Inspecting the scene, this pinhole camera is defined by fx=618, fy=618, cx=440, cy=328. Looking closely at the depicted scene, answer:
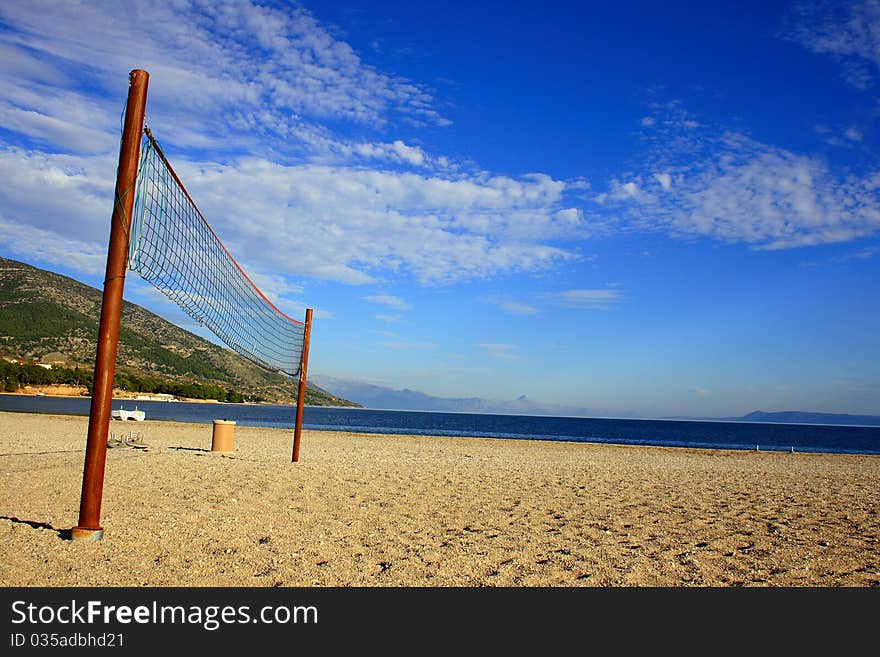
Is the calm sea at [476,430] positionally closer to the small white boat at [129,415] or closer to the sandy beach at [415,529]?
the small white boat at [129,415]

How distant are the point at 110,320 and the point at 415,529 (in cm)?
341

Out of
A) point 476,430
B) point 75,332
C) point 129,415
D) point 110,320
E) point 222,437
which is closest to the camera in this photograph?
point 110,320

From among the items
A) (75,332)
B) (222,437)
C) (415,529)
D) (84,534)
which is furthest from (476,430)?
(75,332)

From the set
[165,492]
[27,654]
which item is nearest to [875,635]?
[27,654]

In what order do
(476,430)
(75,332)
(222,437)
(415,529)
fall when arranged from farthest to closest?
(75,332) → (476,430) → (222,437) → (415,529)

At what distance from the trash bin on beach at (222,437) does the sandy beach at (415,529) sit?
8.29 feet

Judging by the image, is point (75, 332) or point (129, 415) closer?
point (129, 415)

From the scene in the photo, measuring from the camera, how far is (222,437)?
13922 mm

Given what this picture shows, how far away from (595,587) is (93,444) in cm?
425

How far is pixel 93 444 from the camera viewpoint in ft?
17.3

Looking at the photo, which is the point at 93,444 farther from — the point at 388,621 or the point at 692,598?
the point at 692,598

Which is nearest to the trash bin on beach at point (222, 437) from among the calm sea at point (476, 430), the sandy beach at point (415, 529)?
the sandy beach at point (415, 529)

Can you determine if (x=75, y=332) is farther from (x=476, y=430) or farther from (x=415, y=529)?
(x=415, y=529)

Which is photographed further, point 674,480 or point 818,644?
point 674,480
